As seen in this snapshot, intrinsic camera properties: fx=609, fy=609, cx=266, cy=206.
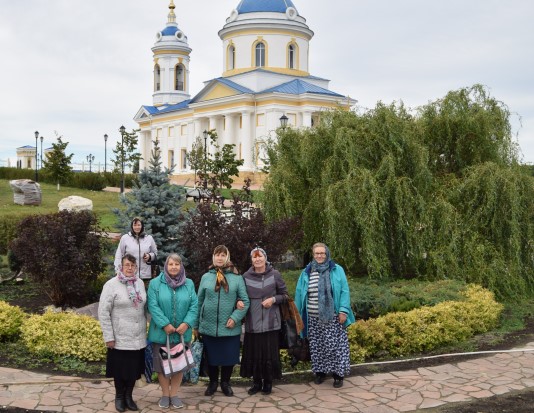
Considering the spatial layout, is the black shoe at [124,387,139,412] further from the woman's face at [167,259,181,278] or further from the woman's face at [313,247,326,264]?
the woman's face at [313,247,326,264]

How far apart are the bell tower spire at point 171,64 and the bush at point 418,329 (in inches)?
2120

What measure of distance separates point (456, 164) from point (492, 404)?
715 cm

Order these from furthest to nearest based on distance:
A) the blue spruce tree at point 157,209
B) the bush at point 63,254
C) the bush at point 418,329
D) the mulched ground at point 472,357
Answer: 1. the blue spruce tree at point 157,209
2. the bush at point 63,254
3. the bush at point 418,329
4. the mulched ground at point 472,357

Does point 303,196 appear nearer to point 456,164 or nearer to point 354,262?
point 354,262

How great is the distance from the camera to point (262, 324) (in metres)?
6.28

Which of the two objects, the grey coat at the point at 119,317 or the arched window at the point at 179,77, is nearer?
the grey coat at the point at 119,317

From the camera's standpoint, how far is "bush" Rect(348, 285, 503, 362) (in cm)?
779

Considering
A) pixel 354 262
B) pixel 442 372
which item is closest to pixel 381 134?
pixel 354 262

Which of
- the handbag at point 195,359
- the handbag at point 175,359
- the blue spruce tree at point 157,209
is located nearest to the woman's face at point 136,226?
the blue spruce tree at point 157,209

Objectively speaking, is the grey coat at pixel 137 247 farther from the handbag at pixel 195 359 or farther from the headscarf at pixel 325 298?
the headscarf at pixel 325 298

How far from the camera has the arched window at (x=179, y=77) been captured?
59.8 m

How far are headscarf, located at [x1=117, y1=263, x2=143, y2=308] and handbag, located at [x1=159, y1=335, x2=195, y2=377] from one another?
1.68ft

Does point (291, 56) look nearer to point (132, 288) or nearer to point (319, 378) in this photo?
point (319, 378)

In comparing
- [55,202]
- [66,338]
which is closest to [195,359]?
[66,338]
